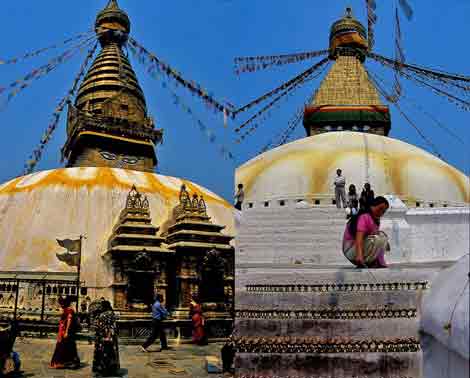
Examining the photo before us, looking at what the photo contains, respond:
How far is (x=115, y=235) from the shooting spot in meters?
18.2

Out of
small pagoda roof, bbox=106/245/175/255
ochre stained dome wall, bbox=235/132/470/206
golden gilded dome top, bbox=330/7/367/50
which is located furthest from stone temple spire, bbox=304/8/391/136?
small pagoda roof, bbox=106/245/175/255

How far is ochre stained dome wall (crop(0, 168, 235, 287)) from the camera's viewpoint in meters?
19.5

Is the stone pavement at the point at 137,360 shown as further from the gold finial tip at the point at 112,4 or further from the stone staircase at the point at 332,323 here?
the gold finial tip at the point at 112,4

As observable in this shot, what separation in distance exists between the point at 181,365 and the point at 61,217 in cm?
1213

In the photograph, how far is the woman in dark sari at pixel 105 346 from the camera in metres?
9.21

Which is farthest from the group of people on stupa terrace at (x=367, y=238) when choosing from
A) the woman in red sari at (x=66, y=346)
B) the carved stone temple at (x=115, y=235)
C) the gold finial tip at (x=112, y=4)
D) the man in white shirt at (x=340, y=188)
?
the gold finial tip at (x=112, y=4)

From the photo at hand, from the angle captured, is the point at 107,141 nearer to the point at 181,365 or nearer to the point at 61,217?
the point at 61,217

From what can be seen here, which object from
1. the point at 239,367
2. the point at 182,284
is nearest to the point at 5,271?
the point at 182,284

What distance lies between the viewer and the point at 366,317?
5105 mm

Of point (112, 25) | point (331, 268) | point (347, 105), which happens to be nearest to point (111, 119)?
point (112, 25)

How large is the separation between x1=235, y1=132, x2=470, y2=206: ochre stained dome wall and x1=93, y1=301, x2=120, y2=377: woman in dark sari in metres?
7.48

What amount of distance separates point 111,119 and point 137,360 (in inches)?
726

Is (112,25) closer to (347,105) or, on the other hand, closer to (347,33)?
(347,33)

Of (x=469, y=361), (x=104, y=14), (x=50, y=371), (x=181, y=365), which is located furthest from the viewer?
(x=104, y=14)
